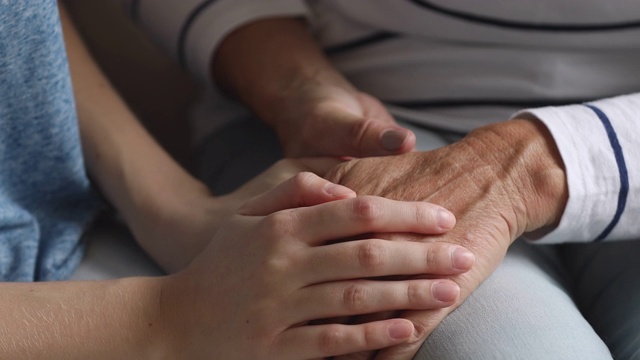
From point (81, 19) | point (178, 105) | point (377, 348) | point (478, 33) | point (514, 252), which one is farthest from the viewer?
point (178, 105)

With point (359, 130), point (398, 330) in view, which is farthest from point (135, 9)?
point (398, 330)

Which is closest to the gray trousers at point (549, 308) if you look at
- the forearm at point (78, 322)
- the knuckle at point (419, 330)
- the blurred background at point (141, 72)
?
the knuckle at point (419, 330)

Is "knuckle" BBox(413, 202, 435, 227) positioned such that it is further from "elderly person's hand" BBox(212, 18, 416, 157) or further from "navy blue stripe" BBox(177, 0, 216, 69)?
"navy blue stripe" BBox(177, 0, 216, 69)

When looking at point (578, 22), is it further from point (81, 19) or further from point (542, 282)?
point (81, 19)

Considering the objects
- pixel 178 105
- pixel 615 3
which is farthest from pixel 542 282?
pixel 178 105

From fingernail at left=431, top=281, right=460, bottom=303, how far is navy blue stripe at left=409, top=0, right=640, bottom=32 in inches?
12.4

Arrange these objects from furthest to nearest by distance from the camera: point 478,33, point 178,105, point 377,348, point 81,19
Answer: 1. point 178,105
2. point 81,19
3. point 478,33
4. point 377,348

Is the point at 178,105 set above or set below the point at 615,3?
below

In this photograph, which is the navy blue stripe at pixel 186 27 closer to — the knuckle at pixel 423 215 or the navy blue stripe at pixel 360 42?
the navy blue stripe at pixel 360 42

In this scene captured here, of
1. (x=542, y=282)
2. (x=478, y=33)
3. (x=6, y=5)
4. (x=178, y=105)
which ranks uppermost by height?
(x=6, y=5)

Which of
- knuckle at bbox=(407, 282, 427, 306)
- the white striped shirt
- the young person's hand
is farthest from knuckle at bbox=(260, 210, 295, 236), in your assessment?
the white striped shirt

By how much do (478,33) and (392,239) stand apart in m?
0.29

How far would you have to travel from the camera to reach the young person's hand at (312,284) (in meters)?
0.65

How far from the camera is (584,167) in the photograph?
2.38ft
